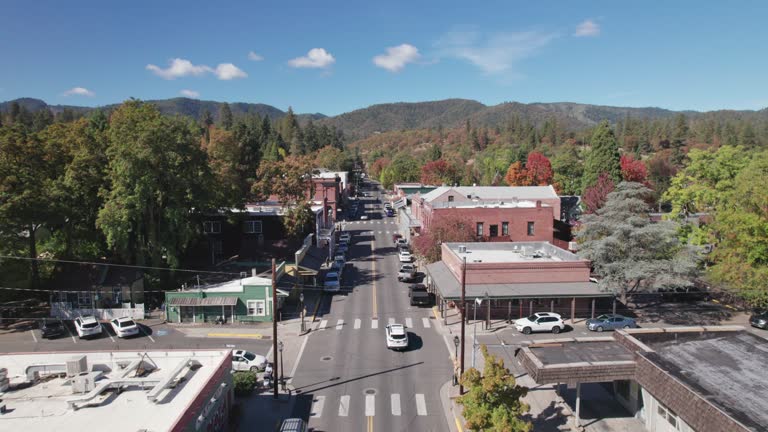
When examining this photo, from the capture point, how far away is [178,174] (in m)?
42.4

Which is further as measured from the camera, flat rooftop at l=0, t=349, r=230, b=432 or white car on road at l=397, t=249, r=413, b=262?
white car on road at l=397, t=249, r=413, b=262

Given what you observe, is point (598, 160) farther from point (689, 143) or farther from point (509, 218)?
point (689, 143)

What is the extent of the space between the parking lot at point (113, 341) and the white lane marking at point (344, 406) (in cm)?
860

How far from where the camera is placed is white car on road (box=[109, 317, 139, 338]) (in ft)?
114

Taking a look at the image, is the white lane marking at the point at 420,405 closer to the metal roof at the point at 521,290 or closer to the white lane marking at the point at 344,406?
the white lane marking at the point at 344,406

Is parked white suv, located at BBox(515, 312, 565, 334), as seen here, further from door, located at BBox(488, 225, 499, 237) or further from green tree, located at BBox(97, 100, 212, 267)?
green tree, located at BBox(97, 100, 212, 267)

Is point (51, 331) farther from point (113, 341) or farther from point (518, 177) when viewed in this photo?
point (518, 177)

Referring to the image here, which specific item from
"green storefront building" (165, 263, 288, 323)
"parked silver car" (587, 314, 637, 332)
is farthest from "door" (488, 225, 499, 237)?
"green storefront building" (165, 263, 288, 323)

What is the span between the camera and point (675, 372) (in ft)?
64.6

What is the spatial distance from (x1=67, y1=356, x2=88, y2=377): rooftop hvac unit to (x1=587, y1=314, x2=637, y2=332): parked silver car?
31.4 metres

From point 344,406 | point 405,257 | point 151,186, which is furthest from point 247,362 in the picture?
point 405,257

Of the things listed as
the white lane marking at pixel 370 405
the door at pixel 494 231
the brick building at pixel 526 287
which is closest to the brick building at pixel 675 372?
the white lane marking at pixel 370 405

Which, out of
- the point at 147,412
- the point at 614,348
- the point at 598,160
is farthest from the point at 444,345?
the point at 598,160

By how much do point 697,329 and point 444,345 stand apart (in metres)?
14.7
